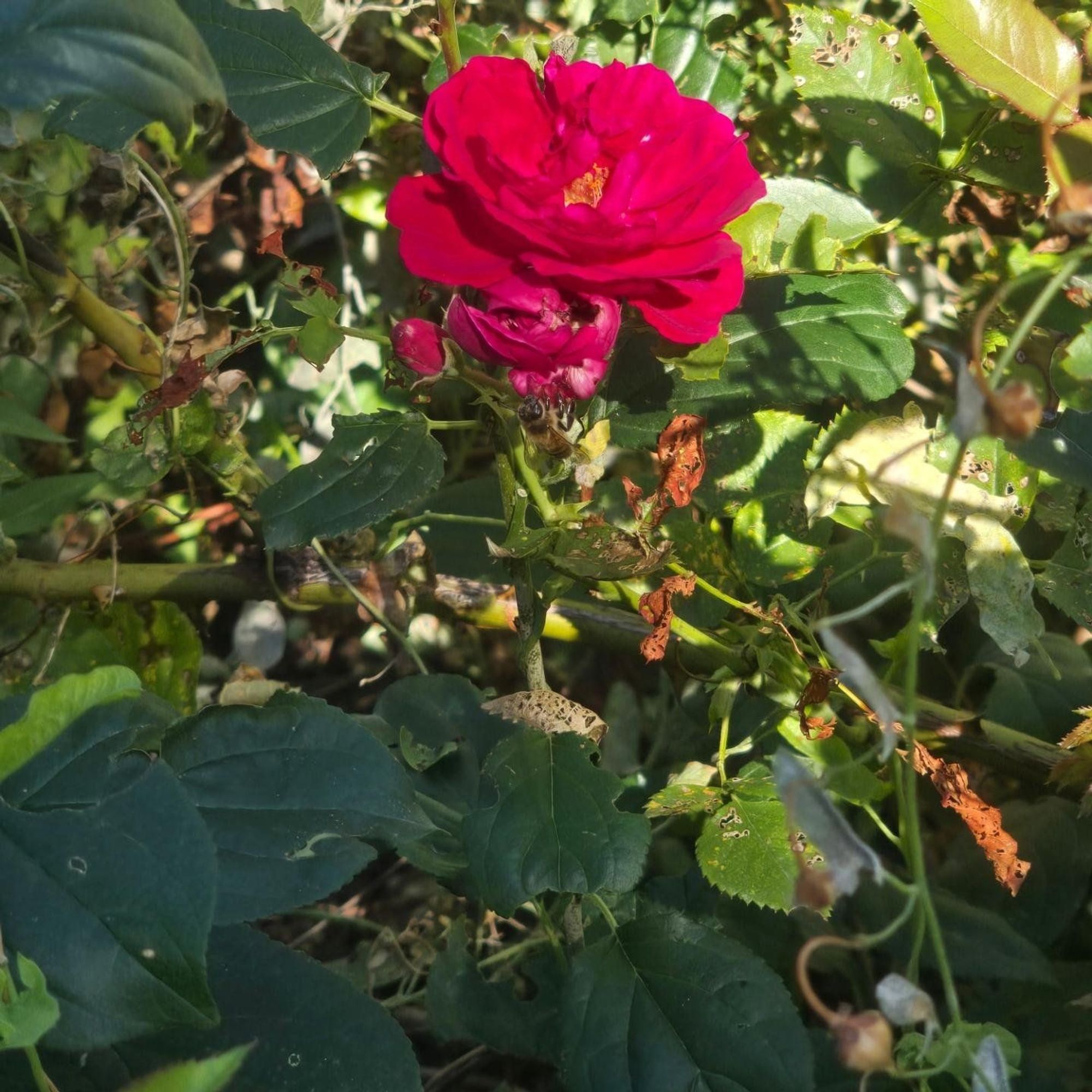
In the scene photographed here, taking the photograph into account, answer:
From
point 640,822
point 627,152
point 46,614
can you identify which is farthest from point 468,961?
point 627,152

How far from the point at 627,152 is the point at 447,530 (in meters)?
0.54

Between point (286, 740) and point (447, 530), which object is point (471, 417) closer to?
point (447, 530)

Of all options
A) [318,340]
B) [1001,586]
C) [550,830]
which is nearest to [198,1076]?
[550,830]

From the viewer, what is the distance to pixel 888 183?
3.42ft

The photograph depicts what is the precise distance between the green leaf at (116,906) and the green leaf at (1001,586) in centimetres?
55

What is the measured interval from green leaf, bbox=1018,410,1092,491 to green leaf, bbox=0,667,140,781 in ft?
1.94

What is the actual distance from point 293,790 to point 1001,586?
500mm

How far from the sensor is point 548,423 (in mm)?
635

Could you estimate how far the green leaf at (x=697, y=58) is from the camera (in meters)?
1.04

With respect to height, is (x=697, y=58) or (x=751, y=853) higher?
(x=697, y=58)

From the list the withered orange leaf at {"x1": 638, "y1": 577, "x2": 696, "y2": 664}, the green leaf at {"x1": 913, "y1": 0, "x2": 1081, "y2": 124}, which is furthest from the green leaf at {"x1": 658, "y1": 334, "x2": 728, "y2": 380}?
the green leaf at {"x1": 913, "y1": 0, "x2": 1081, "y2": 124}

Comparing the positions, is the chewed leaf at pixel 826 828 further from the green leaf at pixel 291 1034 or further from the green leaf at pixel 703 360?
the green leaf at pixel 703 360

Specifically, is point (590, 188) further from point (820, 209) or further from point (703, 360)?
point (820, 209)

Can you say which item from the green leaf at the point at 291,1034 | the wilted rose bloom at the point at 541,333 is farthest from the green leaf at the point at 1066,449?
the green leaf at the point at 291,1034
